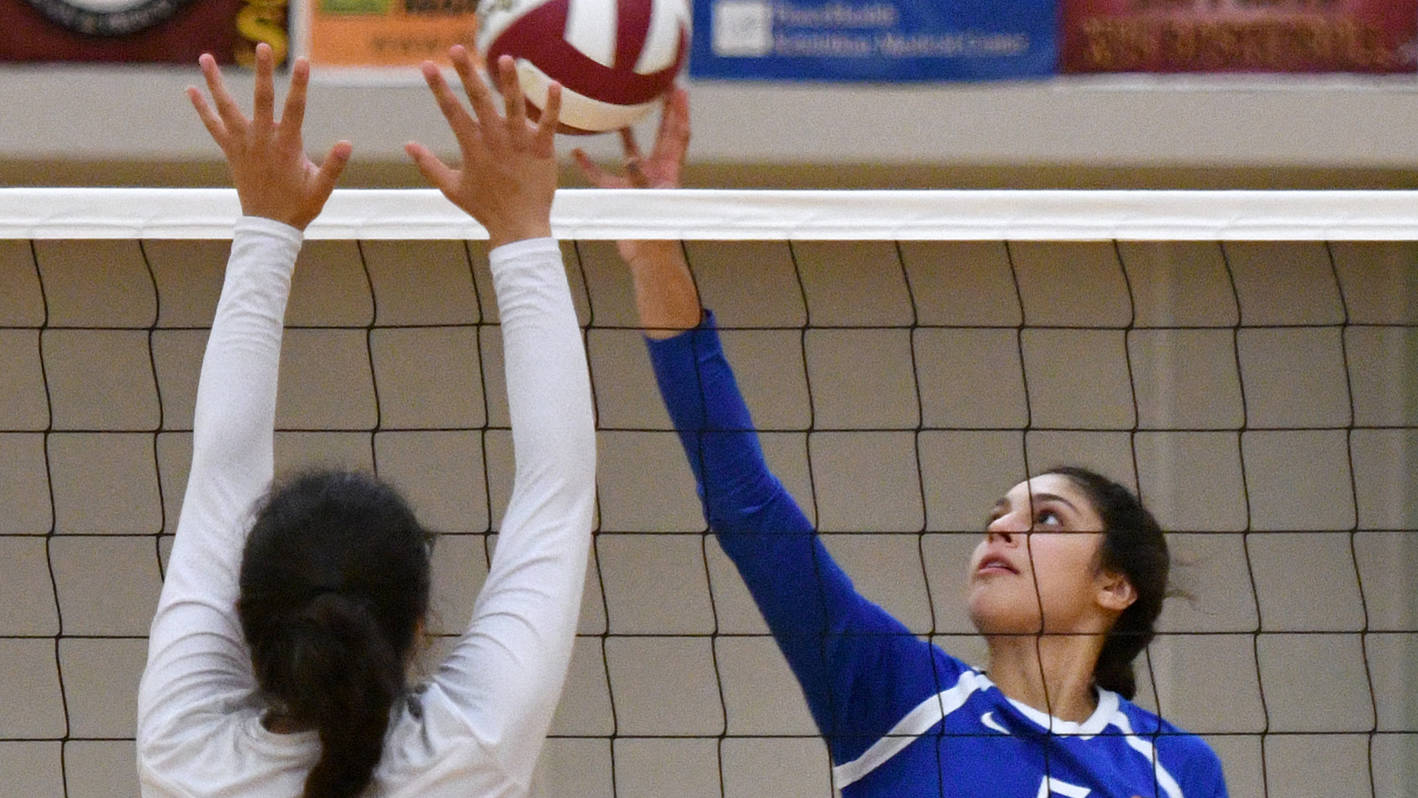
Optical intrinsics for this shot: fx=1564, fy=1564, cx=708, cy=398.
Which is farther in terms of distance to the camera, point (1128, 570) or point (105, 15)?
point (105, 15)

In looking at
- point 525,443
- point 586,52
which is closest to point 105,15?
point 586,52

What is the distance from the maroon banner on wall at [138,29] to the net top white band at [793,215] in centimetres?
306

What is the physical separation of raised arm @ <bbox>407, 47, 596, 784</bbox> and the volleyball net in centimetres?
360

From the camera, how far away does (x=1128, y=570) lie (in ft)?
7.41

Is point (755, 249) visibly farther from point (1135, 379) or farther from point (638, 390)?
point (1135, 379)

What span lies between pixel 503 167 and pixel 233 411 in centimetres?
33

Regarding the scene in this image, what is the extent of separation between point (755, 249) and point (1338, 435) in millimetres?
2084

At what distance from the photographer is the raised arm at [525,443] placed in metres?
1.28

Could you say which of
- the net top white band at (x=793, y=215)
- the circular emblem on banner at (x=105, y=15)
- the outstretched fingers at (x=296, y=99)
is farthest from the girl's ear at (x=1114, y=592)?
the circular emblem on banner at (x=105, y=15)

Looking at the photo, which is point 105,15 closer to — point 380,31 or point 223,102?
point 380,31

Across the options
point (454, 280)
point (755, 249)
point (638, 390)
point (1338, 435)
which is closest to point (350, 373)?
point (454, 280)

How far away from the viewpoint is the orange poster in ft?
16.8

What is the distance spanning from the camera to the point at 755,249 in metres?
5.15

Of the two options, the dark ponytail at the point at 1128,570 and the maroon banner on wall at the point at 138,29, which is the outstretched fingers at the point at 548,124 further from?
the maroon banner on wall at the point at 138,29
